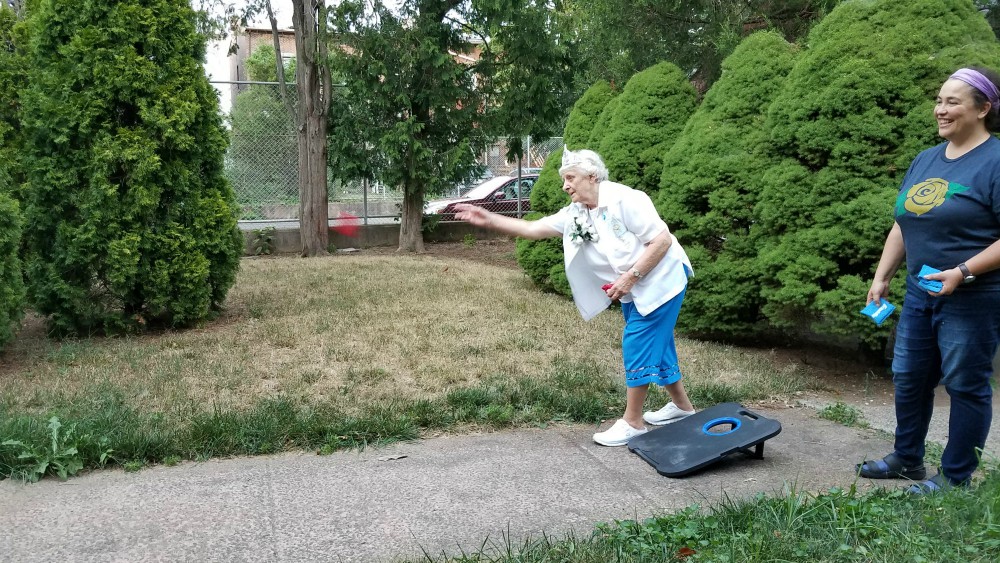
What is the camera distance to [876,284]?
12.3 ft

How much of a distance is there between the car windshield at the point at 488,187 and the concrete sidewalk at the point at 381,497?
502 inches

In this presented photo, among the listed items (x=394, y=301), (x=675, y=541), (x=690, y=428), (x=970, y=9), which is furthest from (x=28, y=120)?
(x=970, y=9)

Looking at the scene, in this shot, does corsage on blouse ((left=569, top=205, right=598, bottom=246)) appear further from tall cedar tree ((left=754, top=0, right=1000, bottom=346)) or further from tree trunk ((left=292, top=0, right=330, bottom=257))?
tree trunk ((left=292, top=0, right=330, bottom=257))

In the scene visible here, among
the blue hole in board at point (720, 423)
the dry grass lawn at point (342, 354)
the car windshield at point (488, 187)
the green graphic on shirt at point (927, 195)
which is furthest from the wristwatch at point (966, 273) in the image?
the car windshield at point (488, 187)

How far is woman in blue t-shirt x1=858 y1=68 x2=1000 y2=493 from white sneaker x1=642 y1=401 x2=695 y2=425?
1377 millimetres

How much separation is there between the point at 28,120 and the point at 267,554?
205 inches

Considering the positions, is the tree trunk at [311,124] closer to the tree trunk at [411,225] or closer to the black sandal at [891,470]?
the tree trunk at [411,225]

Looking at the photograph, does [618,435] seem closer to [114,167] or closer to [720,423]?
[720,423]

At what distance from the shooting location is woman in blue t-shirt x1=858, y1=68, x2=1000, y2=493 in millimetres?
3258

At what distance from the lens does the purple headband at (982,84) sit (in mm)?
3262

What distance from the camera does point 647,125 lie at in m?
8.09

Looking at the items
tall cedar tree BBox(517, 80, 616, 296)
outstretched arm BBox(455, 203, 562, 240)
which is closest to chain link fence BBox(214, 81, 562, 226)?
tall cedar tree BBox(517, 80, 616, 296)

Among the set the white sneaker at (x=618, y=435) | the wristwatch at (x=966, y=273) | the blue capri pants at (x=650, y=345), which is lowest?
the white sneaker at (x=618, y=435)

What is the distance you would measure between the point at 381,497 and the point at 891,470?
7.92 ft
